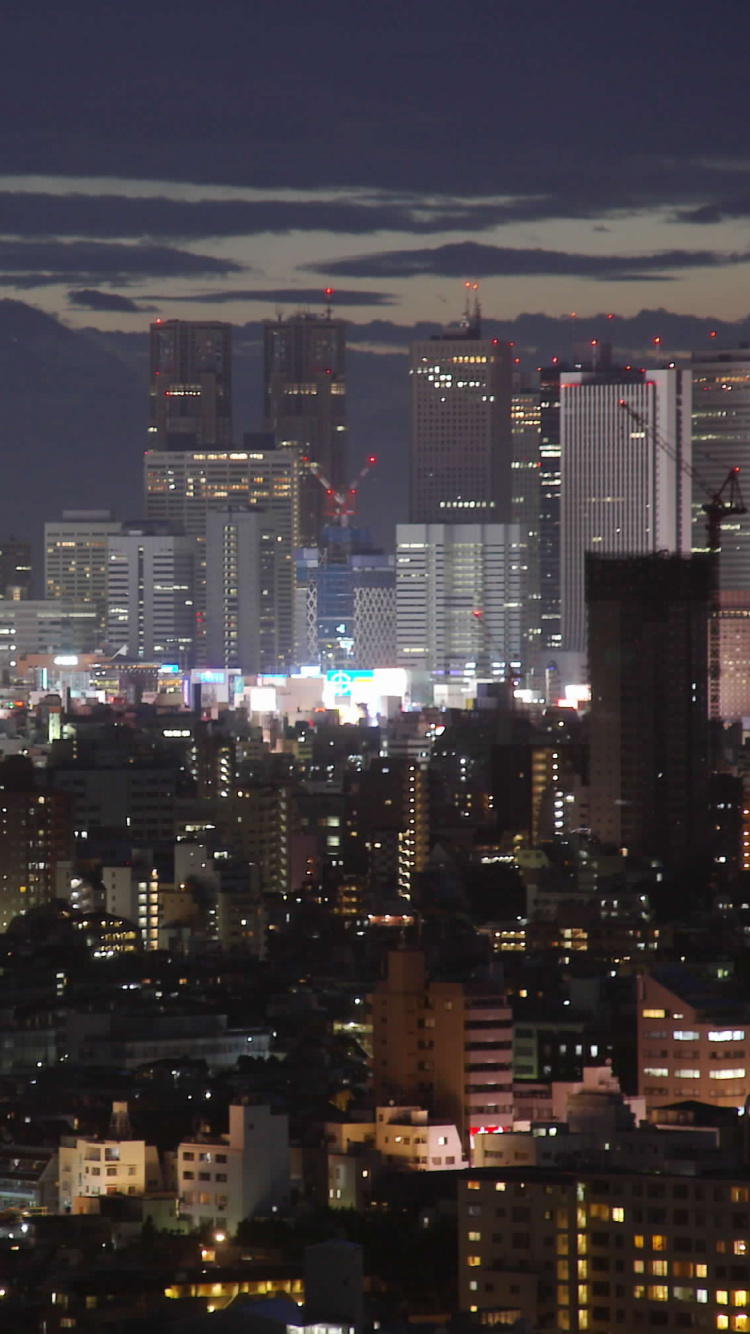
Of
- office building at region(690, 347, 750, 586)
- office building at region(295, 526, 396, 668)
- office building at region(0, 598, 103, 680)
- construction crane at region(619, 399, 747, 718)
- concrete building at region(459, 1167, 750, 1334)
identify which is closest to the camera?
concrete building at region(459, 1167, 750, 1334)

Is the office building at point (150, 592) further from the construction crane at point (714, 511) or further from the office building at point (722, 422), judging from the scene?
the office building at point (722, 422)

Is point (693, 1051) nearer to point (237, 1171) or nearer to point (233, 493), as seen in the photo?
point (237, 1171)

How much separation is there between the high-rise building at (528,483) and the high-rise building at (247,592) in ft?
19.1

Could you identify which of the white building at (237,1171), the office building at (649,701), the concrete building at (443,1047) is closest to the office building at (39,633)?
the office building at (649,701)

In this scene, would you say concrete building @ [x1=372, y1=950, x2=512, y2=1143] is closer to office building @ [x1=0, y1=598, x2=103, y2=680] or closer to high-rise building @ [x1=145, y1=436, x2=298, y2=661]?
office building @ [x1=0, y1=598, x2=103, y2=680]

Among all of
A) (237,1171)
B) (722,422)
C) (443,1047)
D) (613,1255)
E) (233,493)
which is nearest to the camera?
(613,1255)

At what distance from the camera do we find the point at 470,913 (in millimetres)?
31750

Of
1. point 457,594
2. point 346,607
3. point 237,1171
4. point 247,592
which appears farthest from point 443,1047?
point 346,607

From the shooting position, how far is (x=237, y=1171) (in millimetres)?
18453

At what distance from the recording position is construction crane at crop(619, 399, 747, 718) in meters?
43.7

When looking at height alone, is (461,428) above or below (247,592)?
above

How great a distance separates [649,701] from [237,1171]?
75.4ft

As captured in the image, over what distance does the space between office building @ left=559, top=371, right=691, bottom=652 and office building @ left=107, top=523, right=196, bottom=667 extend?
32.5ft

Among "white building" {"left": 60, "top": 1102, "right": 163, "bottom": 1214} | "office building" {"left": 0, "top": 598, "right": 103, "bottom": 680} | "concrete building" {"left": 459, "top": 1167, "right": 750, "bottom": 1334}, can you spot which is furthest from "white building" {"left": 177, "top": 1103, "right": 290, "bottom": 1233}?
"office building" {"left": 0, "top": 598, "right": 103, "bottom": 680}
